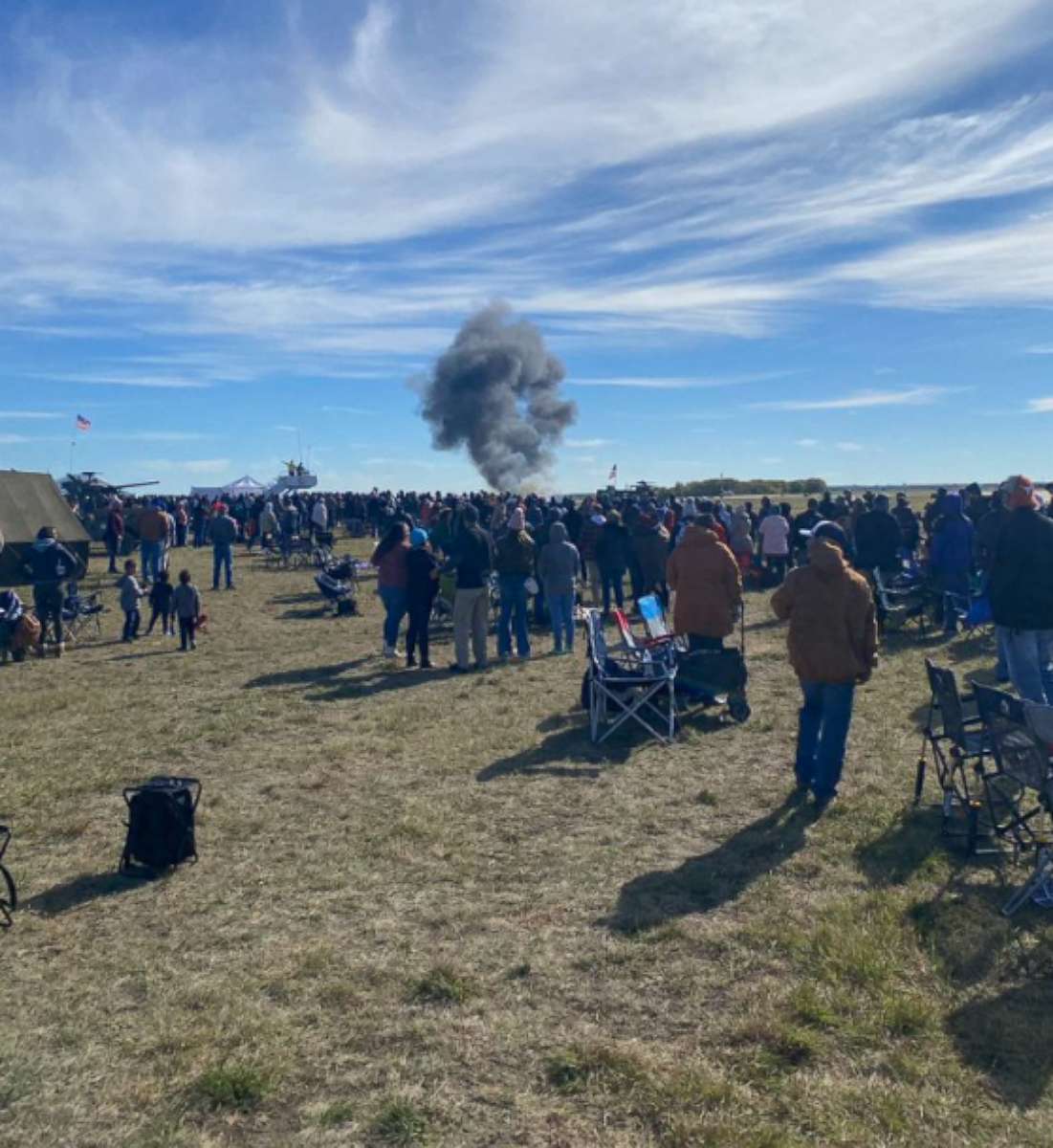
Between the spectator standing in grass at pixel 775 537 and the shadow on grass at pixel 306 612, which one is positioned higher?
the spectator standing in grass at pixel 775 537

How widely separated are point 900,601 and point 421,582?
23.1ft

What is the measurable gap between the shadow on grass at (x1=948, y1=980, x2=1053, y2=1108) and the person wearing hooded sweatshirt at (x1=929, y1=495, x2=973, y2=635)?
32.7 feet

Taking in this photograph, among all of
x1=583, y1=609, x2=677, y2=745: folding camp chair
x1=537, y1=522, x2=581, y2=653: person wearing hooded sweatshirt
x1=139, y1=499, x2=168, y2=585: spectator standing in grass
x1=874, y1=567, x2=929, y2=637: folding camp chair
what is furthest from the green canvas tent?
x1=874, y1=567, x2=929, y2=637: folding camp chair

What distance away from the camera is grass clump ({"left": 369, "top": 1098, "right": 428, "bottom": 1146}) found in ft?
11.5

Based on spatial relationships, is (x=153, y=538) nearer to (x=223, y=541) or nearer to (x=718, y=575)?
(x=223, y=541)

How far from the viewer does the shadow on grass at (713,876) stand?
5.31m

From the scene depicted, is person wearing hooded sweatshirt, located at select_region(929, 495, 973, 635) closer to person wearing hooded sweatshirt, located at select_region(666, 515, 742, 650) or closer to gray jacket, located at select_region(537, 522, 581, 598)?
gray jacket, located at select_region(537, 522, 581, 598)

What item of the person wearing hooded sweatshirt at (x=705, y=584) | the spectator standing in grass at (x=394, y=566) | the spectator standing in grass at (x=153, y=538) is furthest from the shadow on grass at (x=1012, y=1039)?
the spectator standing in grass at (x=153, y=538)

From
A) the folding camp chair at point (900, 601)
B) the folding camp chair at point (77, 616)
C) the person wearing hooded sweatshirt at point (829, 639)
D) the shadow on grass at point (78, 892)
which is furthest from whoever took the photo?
the folding camp chair at point (77, 616)

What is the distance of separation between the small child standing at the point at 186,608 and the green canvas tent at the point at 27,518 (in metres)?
8.88

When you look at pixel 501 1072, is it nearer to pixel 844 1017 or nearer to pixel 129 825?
pixel 844 1017

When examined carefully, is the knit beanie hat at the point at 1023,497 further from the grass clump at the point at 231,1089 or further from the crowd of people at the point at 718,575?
the grass clump at the point at 231,1089

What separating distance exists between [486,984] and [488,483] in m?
76.1

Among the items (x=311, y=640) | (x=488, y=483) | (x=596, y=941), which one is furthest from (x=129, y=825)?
(x=488, y=483)
